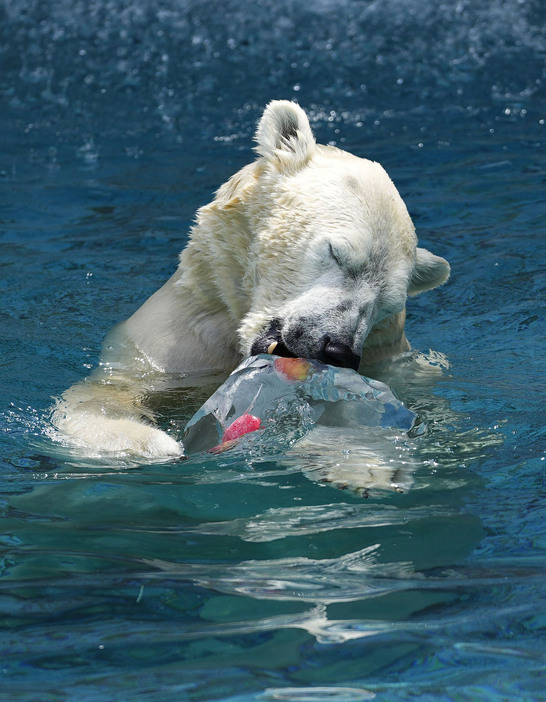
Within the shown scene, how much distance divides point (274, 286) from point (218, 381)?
0.55m

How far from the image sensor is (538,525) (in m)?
2.82

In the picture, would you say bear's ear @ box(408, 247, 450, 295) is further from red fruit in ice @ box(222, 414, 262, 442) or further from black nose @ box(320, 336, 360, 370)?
red fruit in ice @ box(222, 414, 262, 442)

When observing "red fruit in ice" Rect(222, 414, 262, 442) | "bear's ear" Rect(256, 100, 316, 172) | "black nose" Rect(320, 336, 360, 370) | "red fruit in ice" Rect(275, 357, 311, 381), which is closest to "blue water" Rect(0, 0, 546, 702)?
"red fruit in ice" Rect(222, 414, 262, 442)

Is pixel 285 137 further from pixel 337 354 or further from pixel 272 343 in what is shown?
pixel 337 354

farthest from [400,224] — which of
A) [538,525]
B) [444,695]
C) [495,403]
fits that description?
[444,695]

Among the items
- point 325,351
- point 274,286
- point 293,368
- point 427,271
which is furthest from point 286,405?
point 427,271

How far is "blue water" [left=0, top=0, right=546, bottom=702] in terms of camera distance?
2109 millimetres

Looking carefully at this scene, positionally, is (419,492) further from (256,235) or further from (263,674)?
(256,235)

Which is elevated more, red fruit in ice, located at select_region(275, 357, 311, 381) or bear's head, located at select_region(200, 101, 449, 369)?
Answer: bear's head, located at select_region(200, 101, 449, 369)

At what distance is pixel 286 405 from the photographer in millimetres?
3365

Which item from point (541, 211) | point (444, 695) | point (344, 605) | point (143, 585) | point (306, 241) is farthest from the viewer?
point (541, 211)

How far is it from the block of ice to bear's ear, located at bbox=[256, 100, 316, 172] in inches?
40.9

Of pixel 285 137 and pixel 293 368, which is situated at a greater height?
pixel 285 137

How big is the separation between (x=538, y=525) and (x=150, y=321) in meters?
2.04
